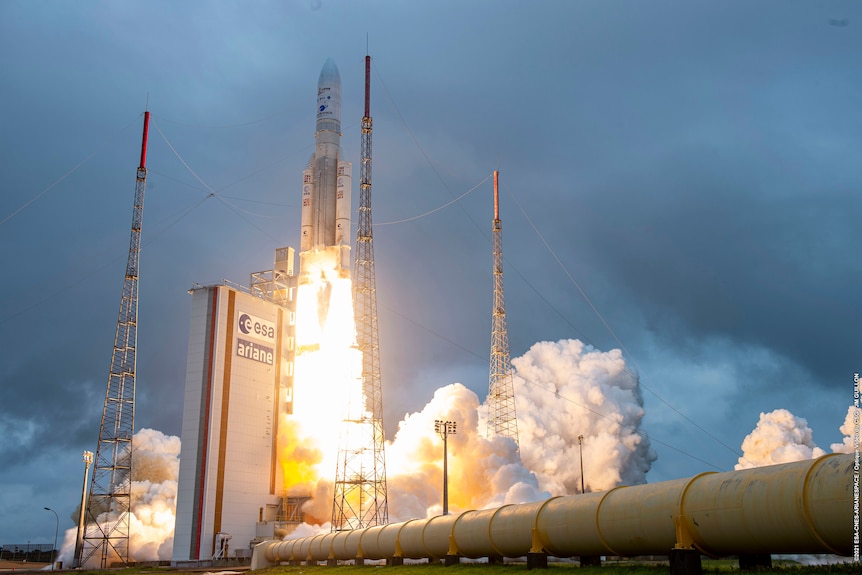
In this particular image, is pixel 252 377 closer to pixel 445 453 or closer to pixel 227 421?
pixel 227 421

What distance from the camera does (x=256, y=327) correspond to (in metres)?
75.4

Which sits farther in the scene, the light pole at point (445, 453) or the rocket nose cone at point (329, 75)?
the rocket nose cone at point (329, 75)

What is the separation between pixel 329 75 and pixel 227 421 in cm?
3522

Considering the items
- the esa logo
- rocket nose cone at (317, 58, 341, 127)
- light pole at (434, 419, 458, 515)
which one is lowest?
light pole at (434, 419, 458, 515)

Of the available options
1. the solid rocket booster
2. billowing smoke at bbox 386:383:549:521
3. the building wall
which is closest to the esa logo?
the building wall

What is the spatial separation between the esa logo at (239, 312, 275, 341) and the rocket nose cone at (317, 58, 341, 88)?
24692 millimetres

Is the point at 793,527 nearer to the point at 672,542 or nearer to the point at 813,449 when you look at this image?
the point at 672,542

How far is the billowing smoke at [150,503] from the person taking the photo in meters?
76.0

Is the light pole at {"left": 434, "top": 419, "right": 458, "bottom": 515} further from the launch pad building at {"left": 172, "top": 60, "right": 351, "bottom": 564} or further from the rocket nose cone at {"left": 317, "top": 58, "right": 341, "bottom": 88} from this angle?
the rocket nose cone at {"left": 317, "top": 58, "right": 341, "bottom": 88}

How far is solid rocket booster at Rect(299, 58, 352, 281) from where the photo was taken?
7912 cm

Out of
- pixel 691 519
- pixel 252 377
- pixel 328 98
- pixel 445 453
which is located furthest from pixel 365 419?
pixel 691 519

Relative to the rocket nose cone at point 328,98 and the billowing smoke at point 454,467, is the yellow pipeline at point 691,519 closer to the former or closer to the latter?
the billowing smoke at point 454,467

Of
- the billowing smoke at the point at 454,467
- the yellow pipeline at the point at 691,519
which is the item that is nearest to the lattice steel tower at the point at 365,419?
the billowing smoke at the point at 454,467

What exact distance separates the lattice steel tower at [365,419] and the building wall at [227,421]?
8128mm
